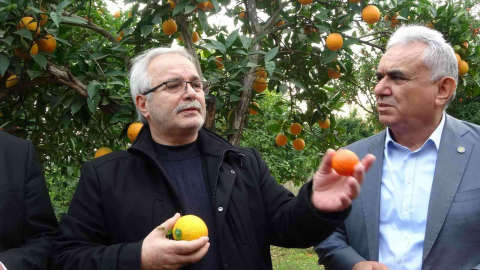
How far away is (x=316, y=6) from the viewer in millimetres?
2998

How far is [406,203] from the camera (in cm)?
190

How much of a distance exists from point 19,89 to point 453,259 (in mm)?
2159

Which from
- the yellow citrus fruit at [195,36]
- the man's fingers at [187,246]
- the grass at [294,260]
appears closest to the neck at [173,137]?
the man's fingers at [187,246]

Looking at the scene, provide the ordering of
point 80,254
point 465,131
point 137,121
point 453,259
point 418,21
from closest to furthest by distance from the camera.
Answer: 1. point 80,254
2. point 453,259
3. point 465,131
4. point 137,121
5. point 418,21

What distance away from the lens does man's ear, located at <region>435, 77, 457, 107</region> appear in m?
2.04

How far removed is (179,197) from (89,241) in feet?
1.23

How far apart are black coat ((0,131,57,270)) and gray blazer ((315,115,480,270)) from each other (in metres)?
1.15

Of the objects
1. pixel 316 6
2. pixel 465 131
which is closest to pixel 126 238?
pixel 465 131

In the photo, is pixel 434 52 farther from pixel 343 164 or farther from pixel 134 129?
pixel 134 129

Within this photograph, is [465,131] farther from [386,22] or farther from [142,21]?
[142,21]

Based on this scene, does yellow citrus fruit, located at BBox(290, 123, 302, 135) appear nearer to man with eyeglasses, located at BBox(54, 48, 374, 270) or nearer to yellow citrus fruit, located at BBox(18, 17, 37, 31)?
man with eyeglasses, located at BBox(54, 48, 374, 270)

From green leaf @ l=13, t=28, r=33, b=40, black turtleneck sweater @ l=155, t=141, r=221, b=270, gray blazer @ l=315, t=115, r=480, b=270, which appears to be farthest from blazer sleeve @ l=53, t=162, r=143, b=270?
gray blazer @ l=315, t=115, r=480, b=270

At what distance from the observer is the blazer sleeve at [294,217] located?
165 cm

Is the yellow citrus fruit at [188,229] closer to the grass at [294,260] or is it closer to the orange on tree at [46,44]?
the orange on tree at [46,44]
